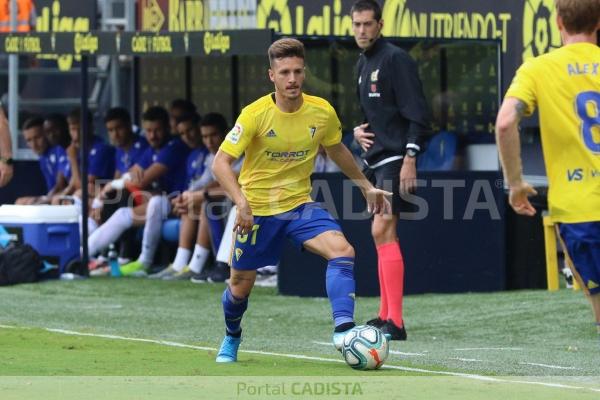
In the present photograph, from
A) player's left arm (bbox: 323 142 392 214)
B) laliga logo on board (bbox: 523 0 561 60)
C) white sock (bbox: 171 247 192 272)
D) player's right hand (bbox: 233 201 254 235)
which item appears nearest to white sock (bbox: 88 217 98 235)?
white sock (bbox: 171 247 192 272)

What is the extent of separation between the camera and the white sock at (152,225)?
1631cm

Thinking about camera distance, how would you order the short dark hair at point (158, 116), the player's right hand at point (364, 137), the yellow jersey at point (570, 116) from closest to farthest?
the yellow jersey at point (570, 116) < the player's right hand at point (364, 137) < the short dark hair at point (158, 116)

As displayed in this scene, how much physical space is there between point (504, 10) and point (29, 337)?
6.79 meters

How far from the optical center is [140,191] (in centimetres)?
1664

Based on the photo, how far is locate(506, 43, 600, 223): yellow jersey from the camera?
625 centimetres

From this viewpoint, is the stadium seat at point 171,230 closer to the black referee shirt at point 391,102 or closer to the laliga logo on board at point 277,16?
the laliga logo on board at point 277,16

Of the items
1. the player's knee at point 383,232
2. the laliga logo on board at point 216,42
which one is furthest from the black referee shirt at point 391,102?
the laliga logo on board at point 216,42

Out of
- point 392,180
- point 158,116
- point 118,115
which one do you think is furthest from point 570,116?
point 118,115

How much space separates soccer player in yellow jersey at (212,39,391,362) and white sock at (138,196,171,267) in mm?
7554

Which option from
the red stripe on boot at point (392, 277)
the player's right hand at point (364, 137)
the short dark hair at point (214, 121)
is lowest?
the red stripe on boot at point (392, 277)

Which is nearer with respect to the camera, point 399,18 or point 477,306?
point 477,306

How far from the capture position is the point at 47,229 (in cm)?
1559

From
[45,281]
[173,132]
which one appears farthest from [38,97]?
[45,281]
